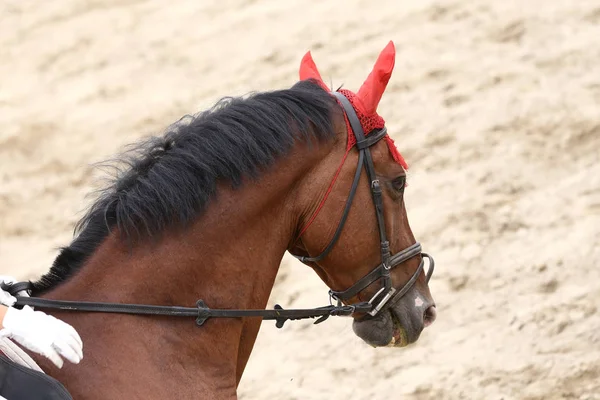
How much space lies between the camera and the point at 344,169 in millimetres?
3525

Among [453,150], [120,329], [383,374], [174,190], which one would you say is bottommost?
[383,374]

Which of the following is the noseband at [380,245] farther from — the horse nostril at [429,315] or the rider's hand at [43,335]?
the rider's hand at [43,335]

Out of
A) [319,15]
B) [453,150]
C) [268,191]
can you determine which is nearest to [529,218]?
[453,150]

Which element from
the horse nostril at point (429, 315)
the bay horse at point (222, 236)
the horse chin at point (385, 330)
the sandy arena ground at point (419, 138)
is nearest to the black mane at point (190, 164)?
the bay horse at point (222, 236)

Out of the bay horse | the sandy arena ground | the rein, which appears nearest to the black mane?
the bay horse

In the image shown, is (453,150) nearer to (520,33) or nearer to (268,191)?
(520,33)

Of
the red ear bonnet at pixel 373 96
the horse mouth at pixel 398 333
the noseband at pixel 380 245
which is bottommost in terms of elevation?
the horse mouth at pixel 398 333

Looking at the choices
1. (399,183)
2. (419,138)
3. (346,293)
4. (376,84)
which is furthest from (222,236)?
(419,138)

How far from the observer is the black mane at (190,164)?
3260mm

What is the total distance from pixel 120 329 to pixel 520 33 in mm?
6871

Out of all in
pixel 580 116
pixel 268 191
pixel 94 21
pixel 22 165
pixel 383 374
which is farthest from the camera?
pixel 94 21

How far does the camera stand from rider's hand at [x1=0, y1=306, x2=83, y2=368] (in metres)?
2.78

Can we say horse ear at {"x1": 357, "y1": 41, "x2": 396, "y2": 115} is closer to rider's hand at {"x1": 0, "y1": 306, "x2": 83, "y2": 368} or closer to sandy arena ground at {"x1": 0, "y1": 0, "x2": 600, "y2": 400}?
rider's hand at {"x1": 0, "y1": 306, "x2": 83, "y2": 368}

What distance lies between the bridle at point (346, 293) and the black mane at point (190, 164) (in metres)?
0.15
